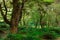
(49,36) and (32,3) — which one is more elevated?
(32,3)

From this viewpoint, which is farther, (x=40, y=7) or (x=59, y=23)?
(x=59, y=23)

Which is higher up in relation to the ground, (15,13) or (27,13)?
(15,13)

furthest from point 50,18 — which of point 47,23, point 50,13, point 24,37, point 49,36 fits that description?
point 24,37

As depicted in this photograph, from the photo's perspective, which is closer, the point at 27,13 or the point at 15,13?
the point at 15,13

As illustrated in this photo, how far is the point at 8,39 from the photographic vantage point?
9.84 metres

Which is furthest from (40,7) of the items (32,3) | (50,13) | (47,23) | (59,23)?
(59,23)

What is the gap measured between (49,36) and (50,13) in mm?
7958

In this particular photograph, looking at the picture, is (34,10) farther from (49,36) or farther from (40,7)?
(49,36)

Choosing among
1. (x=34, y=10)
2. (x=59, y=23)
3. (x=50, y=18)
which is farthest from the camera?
(x=59, y=23)

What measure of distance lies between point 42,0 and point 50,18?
5.60m

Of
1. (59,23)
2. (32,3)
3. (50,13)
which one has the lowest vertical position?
(59,23)

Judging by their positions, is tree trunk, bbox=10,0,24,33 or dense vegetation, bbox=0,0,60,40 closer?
dense vegetation, bbox=0,0,60,40

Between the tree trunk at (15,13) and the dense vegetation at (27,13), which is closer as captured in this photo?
the dense vegetation at (27,13)

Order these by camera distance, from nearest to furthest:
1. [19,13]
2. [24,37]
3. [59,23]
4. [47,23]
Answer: [24,37] < [19,13] < [47,23] < [59,23]
